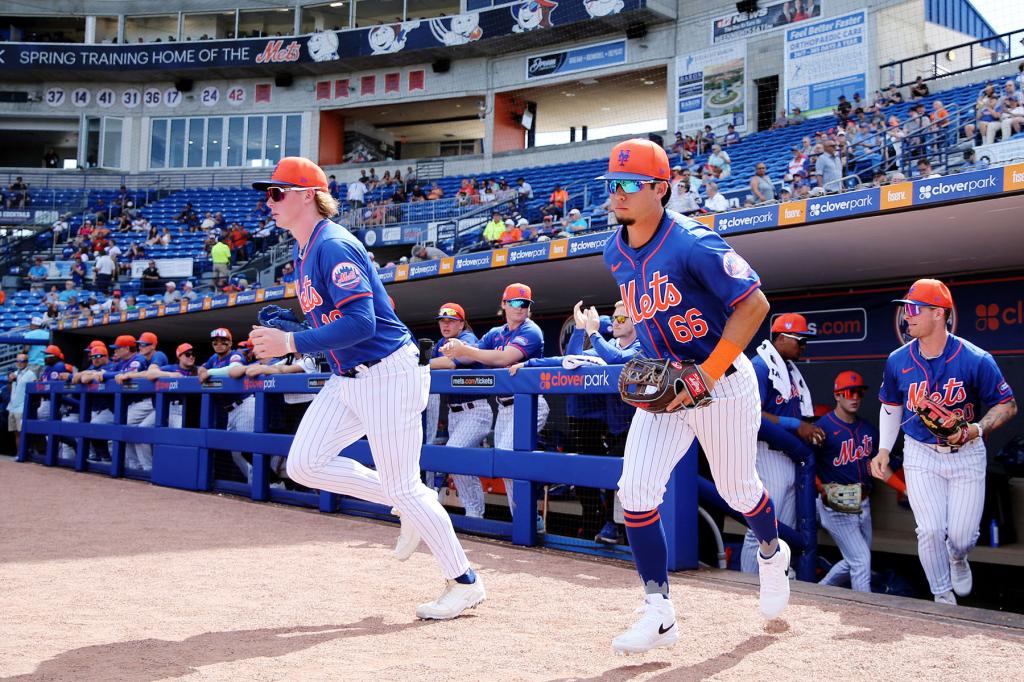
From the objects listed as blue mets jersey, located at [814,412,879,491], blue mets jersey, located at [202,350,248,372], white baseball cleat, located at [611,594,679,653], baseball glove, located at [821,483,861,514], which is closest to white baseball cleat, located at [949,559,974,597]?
baseball glove, located at [821,483,861,514]

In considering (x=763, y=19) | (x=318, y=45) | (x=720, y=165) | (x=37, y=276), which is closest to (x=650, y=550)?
(x=720, y=165)

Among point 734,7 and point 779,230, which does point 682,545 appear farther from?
point 734,7

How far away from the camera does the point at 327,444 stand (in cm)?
376

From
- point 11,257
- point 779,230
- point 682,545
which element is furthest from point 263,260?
point 682,545

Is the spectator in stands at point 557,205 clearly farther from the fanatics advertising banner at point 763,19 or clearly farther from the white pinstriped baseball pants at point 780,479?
the white pinstriped baseball pants at point 780,479

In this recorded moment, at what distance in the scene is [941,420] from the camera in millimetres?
4426

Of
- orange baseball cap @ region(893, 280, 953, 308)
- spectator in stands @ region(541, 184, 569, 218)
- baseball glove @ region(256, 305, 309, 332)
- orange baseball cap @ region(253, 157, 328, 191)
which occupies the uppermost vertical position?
spectator in stands @ region(541, 184, 569, 218)

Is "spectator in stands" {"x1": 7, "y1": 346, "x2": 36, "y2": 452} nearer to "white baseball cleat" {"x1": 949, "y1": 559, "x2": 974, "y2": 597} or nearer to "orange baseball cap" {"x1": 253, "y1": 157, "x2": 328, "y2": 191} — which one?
"orange baseball cap" {"x1": 253, "y1": 157, "x2": 328, "y2": 191}

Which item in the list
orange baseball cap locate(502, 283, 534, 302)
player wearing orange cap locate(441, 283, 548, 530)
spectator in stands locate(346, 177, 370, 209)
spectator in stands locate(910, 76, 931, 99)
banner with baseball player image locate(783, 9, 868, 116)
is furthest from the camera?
spectator in stands locate(346, 177, 370, 209)

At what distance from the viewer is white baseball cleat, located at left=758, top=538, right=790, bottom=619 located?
11.1ft

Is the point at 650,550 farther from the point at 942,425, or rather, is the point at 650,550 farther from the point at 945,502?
the point at 945,502

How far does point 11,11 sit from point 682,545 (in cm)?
3565

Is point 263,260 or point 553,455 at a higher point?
point 263,260

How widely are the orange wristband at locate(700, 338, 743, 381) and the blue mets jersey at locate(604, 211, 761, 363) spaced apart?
14 centimetres
